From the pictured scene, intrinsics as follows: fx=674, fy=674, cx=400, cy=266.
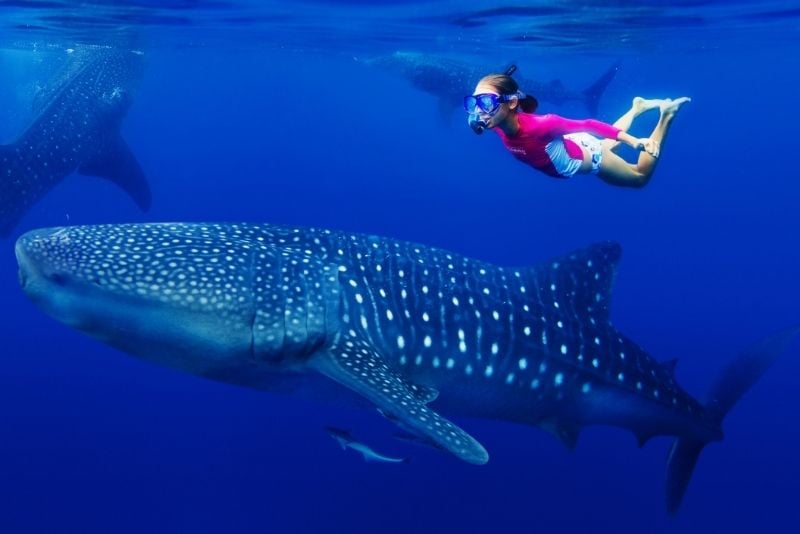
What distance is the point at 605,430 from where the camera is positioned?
36.6 feet

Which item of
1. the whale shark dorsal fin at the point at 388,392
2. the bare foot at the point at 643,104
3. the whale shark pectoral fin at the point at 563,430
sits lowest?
the whale shark pectoral fin at the point at 563,430

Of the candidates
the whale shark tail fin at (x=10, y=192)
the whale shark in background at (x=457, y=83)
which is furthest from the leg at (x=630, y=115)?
the whale shark in background at (x=457, y=83)

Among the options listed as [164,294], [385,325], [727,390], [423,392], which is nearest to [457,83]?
[727,390]

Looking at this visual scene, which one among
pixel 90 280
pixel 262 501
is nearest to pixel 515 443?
pixel 262 501

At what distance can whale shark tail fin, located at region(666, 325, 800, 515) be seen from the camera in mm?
6055

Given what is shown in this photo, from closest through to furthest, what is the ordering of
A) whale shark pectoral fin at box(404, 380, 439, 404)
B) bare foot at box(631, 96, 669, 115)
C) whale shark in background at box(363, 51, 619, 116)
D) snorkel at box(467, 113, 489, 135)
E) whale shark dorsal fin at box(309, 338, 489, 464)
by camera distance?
whale shark dorsal fin at box(309, 338, 489, 464) → whale shark pectoral fin at box(404, 380, 439, 404) → snorkel at box(467, 113, 489, 135) → bare foot at box(631, 96, 669, 115) → whale shark in background at box(363, 51, 619, 116)

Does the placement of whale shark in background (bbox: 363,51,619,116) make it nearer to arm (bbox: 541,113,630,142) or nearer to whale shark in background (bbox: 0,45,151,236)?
whale shark in background (bbox: 0,45,151,236)

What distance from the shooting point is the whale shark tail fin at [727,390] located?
238 inches

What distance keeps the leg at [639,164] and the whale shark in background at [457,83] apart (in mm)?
12481

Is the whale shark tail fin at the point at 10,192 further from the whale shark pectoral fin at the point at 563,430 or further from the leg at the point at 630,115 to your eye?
the leg at the point at 630,115

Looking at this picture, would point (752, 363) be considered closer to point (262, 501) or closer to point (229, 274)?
point (229, 274)

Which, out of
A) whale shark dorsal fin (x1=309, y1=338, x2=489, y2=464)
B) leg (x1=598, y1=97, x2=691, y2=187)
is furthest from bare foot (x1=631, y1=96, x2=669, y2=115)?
whale shark dorsal fin (x1=309, y1=338, x2=489, y2=464)

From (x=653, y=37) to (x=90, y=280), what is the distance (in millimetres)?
20714

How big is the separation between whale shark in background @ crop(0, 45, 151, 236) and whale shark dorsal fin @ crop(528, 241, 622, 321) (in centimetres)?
823
